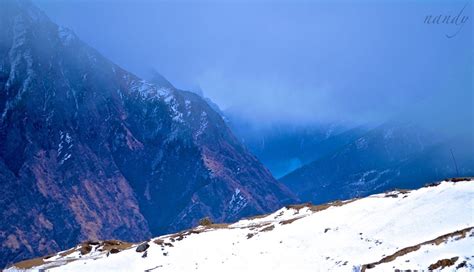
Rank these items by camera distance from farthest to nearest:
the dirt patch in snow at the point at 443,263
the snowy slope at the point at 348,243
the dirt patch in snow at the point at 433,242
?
the snowy slope at the point at 348,243 < the dirt patch in snow at the point at 433,242 < the dirt patch in snow at the point at 443,263

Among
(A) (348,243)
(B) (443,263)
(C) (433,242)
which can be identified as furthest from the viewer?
(A) (348,243)

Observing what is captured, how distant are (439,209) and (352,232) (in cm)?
952

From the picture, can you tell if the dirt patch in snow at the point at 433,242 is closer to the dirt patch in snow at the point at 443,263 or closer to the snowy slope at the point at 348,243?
the snowy slope at the point at 348,243

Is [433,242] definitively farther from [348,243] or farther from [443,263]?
[348,243]

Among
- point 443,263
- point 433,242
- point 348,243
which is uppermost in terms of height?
point 348,243

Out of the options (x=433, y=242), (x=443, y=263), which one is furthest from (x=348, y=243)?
(x=443, y=263)

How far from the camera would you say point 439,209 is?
41875 millimetres

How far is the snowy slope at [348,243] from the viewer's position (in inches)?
1298

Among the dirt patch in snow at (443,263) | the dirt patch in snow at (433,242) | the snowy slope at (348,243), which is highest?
the snowy slope at (348,243)

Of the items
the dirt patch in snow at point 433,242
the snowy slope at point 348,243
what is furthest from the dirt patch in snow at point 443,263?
the dirt patch in snow at point 433,242

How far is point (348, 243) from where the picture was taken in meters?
45.5

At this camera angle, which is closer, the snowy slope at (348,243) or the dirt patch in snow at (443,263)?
the dirt patch in snow at (443,263)

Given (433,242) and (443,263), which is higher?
(433,242)

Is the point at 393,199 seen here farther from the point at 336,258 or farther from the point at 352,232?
the point at 336,258
